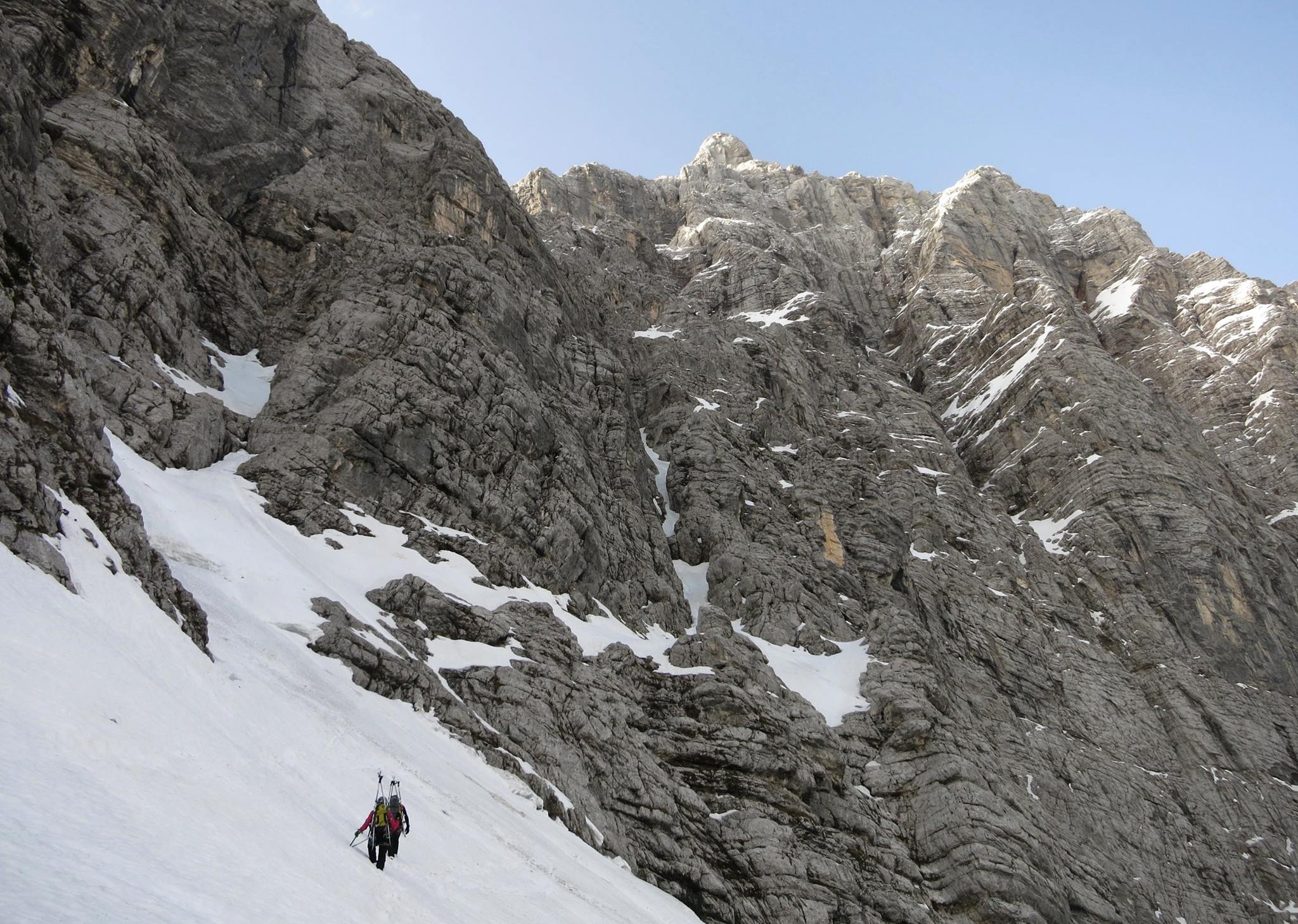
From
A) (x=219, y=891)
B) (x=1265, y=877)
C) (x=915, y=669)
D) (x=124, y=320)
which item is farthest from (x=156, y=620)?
(x=1265, y=877)

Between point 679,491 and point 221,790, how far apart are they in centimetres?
4849

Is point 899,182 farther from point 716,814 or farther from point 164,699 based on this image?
point 164,699

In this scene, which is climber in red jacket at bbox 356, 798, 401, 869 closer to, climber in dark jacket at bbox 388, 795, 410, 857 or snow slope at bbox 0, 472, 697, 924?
climber in dark jacket at bbox 388, 795, 410, 857

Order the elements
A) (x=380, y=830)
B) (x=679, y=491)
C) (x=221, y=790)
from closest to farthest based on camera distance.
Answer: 1. (x=221, y=790)
2. (x=380, y=830)
3. (x=679, y=491)

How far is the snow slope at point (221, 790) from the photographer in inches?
340

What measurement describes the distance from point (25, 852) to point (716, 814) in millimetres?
27990

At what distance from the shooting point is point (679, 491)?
60500 millimetres

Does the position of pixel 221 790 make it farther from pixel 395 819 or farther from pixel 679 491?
pixel 679 491

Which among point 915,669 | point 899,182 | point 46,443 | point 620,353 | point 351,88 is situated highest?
point 899,182

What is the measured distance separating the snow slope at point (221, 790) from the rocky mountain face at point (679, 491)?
2.13 metres

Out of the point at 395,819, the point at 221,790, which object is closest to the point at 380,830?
the point at 395,819

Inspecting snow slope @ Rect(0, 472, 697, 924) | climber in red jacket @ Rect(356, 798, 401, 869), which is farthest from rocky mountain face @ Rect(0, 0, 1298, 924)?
climber in red jacket @ Rect(356, 798, 401, 869)

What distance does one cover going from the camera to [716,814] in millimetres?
32750

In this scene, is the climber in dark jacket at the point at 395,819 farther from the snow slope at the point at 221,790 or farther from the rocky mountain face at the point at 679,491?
the rocky mountain face at the point at 679,491
